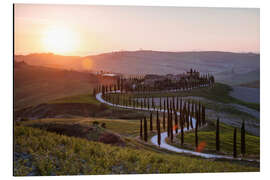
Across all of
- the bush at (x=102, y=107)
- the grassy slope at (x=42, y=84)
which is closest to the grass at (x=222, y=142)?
the bush at (x=102, y=107)

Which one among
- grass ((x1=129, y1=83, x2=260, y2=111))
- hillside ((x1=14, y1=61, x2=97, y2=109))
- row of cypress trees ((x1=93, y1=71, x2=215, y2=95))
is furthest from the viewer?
grass ((x1=129, y1=83, x2=260, y2=111))

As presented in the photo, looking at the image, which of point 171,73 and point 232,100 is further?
point 232,100

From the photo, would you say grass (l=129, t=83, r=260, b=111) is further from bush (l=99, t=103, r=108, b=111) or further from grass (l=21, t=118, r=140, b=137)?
grass (l=21, t=118, r=140, b=137)

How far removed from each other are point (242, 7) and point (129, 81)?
35.9ft

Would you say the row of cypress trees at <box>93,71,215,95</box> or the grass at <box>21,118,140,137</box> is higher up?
the row of cypress trees at <box>93,71,215,95</box>

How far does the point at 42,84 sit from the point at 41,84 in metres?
0.46

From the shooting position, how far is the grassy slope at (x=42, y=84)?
46.4ft

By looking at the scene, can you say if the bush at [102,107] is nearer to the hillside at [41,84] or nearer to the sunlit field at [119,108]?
the sunlit field at [119,108]

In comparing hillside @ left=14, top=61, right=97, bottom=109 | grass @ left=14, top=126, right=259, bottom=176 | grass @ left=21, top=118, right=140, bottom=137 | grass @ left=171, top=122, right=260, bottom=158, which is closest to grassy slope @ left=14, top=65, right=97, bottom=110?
hillside @ left=14, top=61, right=97, bottom=109

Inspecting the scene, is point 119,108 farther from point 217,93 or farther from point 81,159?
point 217,93

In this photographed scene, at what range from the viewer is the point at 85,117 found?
709 inches

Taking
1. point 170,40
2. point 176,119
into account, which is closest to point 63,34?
point 170,40

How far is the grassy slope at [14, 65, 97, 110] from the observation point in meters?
14.1
